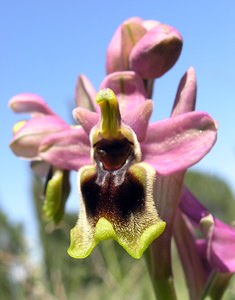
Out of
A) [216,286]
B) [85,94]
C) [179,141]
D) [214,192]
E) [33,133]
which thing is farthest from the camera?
[214,192]

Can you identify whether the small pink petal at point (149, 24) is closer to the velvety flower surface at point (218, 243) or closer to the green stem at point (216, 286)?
the velvety flower surface at point (218, 243)

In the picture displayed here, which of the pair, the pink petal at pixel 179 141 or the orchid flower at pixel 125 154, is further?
the pink petal at pixel 179 141

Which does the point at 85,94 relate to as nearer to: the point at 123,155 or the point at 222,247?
the point at 123,155

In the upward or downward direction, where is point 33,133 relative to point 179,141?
downward

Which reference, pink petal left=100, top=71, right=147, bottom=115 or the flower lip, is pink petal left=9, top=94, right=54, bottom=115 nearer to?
pink petal left=100, top=71, right=147, bottom=115

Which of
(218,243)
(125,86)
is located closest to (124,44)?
(125,86)

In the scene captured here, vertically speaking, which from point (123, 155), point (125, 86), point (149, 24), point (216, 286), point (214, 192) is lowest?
point (214, 192)

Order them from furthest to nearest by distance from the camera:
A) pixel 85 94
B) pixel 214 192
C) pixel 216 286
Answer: pixel 214 192 < pixel 85 94 < pixel 216 286

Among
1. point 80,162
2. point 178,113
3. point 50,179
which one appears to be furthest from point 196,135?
point 50,179

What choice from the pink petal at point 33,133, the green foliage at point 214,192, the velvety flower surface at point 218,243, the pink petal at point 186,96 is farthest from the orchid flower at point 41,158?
the green foliage at point 214,192
